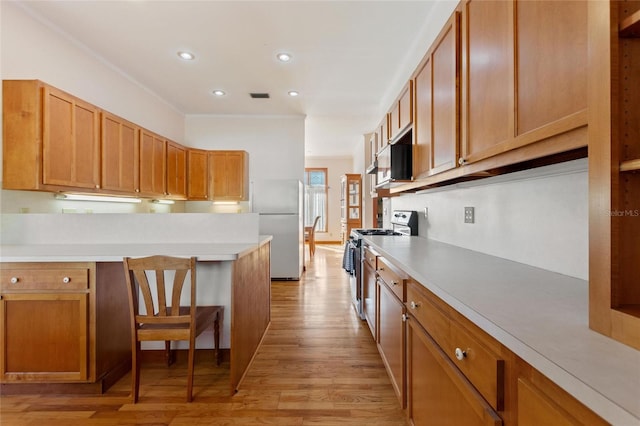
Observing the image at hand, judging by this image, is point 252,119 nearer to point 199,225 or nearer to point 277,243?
point 277,243

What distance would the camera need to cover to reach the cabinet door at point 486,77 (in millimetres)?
1126

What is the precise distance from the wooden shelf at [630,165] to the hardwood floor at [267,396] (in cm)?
163

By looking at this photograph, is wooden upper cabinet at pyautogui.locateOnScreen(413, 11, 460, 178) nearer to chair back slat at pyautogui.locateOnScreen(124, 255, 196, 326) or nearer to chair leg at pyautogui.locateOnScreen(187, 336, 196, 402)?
chair back slat at pyautogui.locateOnScreen(124, 255, 196, 326)

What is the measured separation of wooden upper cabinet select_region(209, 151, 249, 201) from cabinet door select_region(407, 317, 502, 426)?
402 cm

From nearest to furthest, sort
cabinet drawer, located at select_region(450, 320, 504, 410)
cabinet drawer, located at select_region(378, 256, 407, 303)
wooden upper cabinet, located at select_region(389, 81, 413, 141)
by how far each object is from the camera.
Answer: cabinet drawer, located at select_region(450, 320, 504, 410) → cabinet drawer, located at select_region(378, 256, 407, 303) → wooden upper cabinet, located at select_region(389, 81, 413, 141)

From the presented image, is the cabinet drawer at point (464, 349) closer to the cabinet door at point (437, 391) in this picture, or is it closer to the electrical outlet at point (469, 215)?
the cabinet door at point (437, 391)

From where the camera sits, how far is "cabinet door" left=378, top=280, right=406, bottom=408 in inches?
60.5

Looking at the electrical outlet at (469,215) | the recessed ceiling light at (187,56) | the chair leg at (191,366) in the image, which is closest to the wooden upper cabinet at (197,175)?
the recessed ceiling light at (187,56)

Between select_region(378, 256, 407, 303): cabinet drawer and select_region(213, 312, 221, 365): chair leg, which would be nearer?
select_region(378, 256, 407, 303): cabinet drawer

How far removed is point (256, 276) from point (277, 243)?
8.18ft

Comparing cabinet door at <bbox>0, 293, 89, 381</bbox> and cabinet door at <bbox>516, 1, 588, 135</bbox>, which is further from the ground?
cabinet door at <bbox>516, 1, 588, 135</bbox>

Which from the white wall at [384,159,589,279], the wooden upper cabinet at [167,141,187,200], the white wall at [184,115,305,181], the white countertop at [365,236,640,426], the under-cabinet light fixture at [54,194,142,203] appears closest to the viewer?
the white countertop at [365,236,640,426]

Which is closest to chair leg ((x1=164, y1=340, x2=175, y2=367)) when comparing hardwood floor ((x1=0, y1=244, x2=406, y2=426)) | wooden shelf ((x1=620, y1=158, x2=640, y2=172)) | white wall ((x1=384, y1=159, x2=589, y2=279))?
hardwood floor ((x1=0, y1=244, x2=406, y2=426))

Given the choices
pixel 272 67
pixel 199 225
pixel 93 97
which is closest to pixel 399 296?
pixel 199 225
